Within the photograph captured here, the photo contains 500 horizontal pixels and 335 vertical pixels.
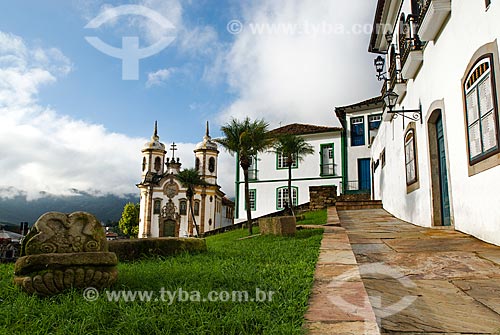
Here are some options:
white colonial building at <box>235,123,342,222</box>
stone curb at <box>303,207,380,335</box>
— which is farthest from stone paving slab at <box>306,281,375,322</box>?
white colonial building at <box>235,123,342,222</box>

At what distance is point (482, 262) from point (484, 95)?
8.34ft

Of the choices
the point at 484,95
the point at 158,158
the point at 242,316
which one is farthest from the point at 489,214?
the point at 158,158

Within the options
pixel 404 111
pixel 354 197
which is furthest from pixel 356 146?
pixel 404 111

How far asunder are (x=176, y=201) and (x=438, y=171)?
130ft

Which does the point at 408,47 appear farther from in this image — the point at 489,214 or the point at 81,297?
the point at 81,297

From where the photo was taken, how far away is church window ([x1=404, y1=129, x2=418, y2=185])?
9.76 metres

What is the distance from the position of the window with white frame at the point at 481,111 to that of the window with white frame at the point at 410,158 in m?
3.71

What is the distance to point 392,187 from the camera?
526 inches

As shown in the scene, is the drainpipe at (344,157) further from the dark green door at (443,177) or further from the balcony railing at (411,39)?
the dark green door at (443,177)

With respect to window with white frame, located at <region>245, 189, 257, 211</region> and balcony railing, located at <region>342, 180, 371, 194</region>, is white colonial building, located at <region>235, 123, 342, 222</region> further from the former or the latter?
balcony railing, located at <region>342, 180, 371, 194</region>

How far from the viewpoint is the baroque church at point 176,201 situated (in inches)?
1767

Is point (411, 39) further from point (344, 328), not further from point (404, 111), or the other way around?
point (344, 328)

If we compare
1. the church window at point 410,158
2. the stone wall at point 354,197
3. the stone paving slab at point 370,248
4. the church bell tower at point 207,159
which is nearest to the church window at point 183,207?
the church bell tower at point 207,159

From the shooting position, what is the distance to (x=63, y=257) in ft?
10.7
